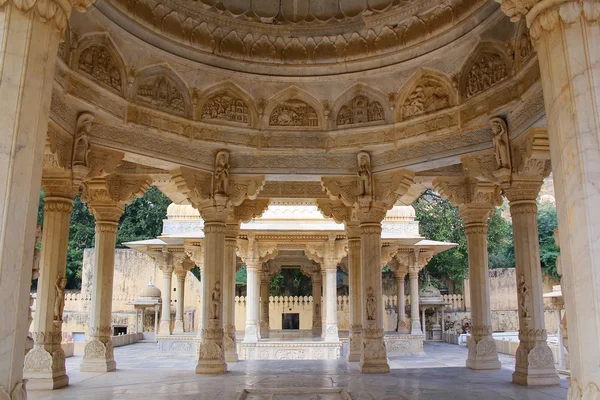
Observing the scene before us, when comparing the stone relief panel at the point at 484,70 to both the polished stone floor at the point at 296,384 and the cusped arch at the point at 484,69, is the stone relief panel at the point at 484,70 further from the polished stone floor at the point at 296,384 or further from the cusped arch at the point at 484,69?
the polished stone floor at the point at 296,384

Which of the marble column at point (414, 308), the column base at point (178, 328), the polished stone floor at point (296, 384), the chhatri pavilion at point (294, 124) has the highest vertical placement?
the chhatri pavilion at point (294, 124)

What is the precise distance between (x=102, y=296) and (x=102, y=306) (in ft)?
0.73

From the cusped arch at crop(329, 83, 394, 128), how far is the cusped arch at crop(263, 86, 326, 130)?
34 centimetres

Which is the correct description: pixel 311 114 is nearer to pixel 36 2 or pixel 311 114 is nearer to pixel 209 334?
pixel 209 334

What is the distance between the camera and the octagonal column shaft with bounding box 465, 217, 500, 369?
1217cm

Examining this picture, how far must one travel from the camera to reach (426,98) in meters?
11.0

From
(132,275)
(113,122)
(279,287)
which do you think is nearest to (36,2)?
(113,122)

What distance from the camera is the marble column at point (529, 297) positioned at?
30.9 feet

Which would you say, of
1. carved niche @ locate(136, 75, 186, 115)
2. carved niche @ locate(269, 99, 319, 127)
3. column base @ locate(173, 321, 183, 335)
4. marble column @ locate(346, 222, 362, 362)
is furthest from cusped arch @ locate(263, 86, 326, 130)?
column base @ locate(173, 321, 183, 335)

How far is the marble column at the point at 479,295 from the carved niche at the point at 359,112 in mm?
3346

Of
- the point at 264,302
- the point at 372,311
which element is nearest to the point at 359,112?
the point at 372,311

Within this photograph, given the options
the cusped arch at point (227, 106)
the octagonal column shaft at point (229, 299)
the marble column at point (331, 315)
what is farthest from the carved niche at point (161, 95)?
the marble column at point (331, 315)

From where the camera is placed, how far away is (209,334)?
11289 millimetres

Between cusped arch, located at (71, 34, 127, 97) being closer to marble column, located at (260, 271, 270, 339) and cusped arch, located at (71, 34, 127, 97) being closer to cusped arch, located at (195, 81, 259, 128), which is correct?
cusped arch, located at (195, 81, 259, 128)
